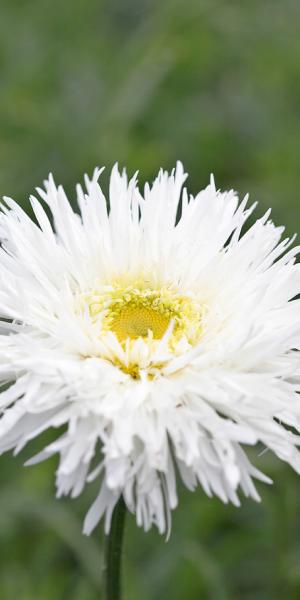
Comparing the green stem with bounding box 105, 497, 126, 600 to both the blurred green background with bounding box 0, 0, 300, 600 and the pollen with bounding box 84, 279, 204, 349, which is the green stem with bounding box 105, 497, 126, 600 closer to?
the pollen with bounding box 84, 279, 204, 349

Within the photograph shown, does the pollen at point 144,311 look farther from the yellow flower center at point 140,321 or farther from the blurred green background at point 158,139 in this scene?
the blurred green background at point 158,139

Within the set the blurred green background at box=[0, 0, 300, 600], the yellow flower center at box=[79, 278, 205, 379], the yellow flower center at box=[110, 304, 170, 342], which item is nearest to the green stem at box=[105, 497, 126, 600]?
the yellow flower center at box=[79, 278, 205, 379]

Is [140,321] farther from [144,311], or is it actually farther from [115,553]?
[115,553]

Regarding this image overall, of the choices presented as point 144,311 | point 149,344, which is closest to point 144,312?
point 144,311

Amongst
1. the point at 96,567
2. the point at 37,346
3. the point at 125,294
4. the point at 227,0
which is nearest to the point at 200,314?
the point at 125,294

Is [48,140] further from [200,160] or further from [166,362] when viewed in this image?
[166,362]

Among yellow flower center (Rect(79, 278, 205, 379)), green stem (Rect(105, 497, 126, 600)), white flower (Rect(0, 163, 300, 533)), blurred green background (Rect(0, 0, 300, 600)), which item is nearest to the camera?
white flower (Rect(0, 163, 300, 533))
